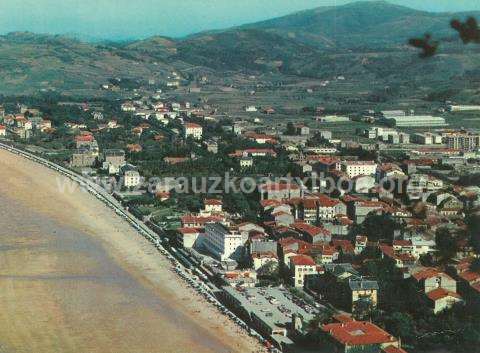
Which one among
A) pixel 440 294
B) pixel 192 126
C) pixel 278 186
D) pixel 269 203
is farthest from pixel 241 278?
pixel 192 126

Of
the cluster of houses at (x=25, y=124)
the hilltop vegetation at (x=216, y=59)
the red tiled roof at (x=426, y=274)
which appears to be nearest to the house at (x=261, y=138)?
the hilltop vegetation at (x=216, y=59)

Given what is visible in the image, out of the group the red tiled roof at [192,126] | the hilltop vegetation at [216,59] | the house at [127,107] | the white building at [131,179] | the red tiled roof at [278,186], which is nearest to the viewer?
the red tiled roof at [278,186]

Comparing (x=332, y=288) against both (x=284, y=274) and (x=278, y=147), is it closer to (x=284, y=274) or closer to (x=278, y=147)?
(x=284, y=274)

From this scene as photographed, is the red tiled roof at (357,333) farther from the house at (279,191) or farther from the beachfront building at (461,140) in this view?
the beachfront building at (461,140)

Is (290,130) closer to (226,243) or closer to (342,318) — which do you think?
(226,243)

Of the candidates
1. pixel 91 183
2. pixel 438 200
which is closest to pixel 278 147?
pixel 91 183

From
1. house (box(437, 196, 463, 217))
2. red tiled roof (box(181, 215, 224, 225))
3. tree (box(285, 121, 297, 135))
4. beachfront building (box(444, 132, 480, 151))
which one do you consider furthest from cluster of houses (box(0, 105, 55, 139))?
house (box(437, 196, 463, 217))
